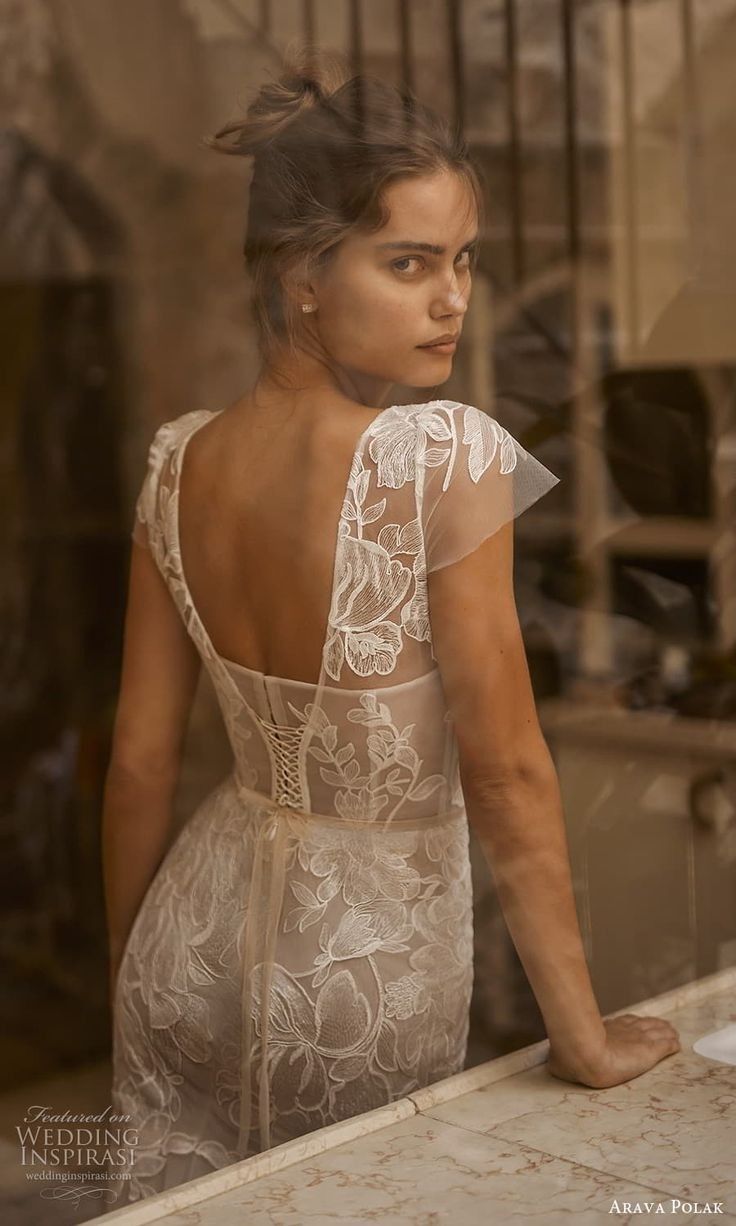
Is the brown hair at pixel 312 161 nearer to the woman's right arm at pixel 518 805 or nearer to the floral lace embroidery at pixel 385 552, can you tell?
the floral lace embroidery at pixel 385 552

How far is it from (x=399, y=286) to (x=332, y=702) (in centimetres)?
42

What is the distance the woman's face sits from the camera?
1.40 m

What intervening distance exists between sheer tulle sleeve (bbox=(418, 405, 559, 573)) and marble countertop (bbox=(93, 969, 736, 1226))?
0.56m

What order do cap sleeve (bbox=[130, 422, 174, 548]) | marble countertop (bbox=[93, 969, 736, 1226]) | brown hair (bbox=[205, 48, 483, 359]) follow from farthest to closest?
1. cap sleeve (bbox=[130, 422, 174, 548])
2. brown hair (bbox=[205, 48, 483, 359])
3. marble countertop (bbox=[93, 969, 736, 1226])

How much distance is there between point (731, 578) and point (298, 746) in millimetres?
776

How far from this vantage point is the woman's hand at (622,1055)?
1.53m

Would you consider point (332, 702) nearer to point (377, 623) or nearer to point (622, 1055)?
point (377, 623)

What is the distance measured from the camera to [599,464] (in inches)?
69.0

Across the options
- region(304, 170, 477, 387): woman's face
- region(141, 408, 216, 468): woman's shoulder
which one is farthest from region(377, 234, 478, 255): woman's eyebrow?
region(141, 408, 216, 468): woman's shoulder

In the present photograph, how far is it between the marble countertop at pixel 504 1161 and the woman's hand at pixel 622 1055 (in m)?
0.01

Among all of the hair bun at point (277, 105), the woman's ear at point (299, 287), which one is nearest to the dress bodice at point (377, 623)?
the woman's ear at point (299, 287)

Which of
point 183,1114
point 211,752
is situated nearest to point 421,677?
point 211,752

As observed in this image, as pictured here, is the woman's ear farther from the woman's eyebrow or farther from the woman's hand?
the woman's hand

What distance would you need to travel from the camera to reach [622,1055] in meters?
1.56
